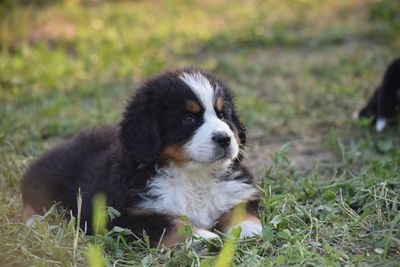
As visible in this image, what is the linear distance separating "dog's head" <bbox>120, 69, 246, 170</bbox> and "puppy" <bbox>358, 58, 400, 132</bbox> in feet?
9.28

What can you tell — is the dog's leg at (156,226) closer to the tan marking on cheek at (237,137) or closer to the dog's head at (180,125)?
the dog's head at (180,125)

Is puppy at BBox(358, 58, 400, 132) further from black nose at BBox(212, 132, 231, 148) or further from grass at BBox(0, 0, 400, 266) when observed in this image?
black nose at BBox(212, 132, 231, 148)

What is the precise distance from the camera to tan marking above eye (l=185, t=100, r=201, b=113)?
421 centimetres

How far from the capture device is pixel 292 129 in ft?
23.5

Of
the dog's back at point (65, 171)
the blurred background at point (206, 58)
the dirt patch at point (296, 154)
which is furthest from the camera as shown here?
the blurred background at point (206, 58)

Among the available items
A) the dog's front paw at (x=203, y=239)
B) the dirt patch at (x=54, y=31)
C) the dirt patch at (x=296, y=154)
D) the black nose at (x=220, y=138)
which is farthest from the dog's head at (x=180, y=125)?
the dirt patch at (x=54, y=31)

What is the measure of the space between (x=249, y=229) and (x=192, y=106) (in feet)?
2.63

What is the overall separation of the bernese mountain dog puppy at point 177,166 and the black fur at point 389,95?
106 inches

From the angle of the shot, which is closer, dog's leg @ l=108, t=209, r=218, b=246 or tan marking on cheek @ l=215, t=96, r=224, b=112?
dog's leg @ l=108, t=209, r=218, b=246

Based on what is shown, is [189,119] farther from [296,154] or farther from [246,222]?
[296,154]

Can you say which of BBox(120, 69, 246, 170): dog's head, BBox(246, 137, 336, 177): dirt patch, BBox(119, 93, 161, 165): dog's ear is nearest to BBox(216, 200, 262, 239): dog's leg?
BBox(120, 69, 246, 170): dog's head

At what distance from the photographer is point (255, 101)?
814cm

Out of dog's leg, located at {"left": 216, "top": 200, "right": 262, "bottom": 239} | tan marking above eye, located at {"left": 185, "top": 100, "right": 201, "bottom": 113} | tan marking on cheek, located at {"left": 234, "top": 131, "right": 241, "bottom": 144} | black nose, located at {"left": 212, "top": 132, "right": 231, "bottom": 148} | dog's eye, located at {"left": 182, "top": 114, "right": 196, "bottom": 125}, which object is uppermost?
tan marking above eye, located at {"left": 185, "top": 100, "right": 201, "bottom": 113}

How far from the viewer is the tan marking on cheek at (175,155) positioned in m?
4.23
